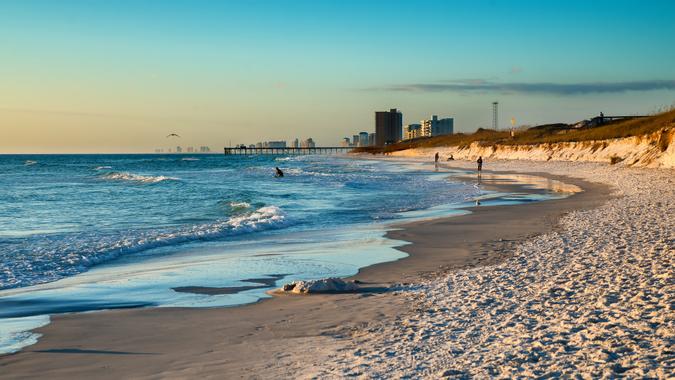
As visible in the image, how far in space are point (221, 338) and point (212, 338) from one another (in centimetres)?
10

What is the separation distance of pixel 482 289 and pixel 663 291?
2301 millimetres

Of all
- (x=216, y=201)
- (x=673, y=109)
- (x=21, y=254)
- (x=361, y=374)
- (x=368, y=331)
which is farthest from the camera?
(x=673, y=109)

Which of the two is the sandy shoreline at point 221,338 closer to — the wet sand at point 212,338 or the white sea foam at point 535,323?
the wet sand at point 212,338

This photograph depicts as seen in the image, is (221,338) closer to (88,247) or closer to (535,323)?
(535,323)

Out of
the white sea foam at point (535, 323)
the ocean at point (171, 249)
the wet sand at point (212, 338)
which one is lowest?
the ocean at point (171, 249)

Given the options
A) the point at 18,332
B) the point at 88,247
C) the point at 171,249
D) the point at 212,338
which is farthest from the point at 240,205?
the point at 212,338

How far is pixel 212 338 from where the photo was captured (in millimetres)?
6691

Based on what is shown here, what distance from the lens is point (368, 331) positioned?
22.4ft

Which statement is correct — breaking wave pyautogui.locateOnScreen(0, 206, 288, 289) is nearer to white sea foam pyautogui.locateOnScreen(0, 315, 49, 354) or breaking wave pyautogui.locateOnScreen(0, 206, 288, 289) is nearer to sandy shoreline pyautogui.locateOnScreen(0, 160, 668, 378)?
white sea foam pyautogui.locateOnScreen(0, 315, 49, 354)

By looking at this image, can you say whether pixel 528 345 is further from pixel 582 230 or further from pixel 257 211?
pixel 257 211

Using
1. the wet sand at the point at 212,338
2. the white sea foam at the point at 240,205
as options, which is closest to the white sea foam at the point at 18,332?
the wet sand at the point at 212,338

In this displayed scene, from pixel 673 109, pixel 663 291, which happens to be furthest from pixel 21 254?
pixel 673 109

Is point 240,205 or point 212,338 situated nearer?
point 212,338

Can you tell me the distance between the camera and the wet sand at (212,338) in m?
5.65
